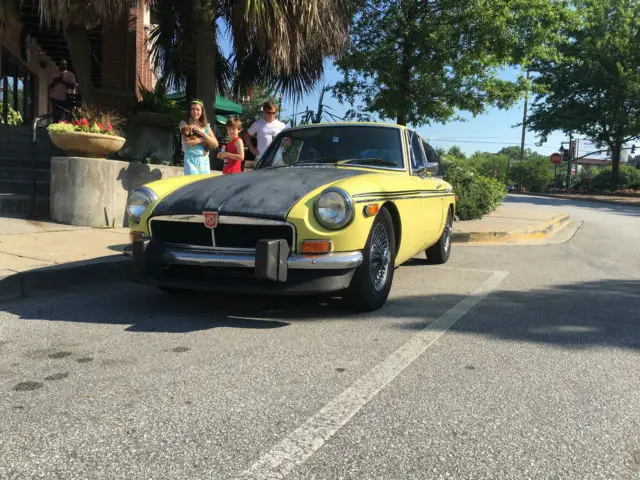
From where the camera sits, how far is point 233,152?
23.3 feet

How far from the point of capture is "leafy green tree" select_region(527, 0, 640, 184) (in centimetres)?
3084

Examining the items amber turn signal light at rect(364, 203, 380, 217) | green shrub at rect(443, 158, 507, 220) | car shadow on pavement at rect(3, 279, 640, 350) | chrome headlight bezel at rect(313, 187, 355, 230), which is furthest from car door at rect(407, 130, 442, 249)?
green shrub at rect(443, 158, 507, 220)

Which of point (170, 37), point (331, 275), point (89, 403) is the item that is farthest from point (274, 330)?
point (170, 37)

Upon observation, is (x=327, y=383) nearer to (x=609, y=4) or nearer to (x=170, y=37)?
(x=170, y=37)

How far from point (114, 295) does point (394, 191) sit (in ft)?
8.28

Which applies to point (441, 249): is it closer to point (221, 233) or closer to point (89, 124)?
point (221, 233)

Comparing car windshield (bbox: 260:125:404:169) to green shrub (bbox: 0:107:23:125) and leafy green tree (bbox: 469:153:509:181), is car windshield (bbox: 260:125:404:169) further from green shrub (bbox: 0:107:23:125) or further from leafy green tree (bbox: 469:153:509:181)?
leafy green tree (bbox: 469:153:509:181)

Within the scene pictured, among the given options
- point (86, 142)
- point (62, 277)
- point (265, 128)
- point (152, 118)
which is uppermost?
point (152, 118)

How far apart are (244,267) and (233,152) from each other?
3.47 m

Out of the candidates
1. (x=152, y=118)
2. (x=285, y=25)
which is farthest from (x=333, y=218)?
(x=152, y=118)

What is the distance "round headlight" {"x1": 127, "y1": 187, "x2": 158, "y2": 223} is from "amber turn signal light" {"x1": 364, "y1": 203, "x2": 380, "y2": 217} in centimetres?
164

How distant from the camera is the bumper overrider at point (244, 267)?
380 centimetres

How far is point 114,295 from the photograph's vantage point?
4941 millimetres

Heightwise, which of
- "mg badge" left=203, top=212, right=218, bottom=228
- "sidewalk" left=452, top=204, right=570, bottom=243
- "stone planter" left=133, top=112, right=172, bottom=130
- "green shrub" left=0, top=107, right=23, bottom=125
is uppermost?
"green shrub" left=0, top=107, right=23, bottom=125
